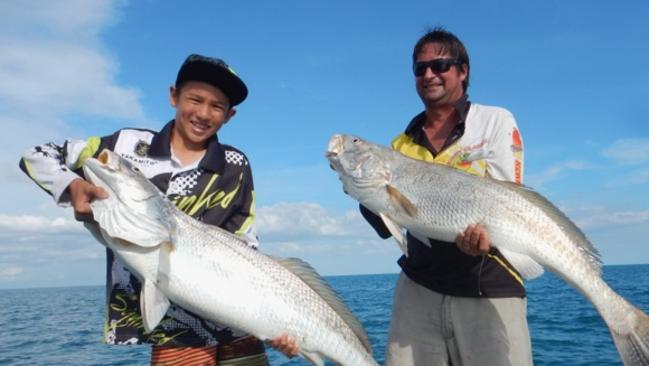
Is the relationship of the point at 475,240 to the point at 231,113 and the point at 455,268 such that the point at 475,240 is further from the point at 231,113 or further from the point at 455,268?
the point at 231,113

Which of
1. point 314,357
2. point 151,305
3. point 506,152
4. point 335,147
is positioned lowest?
point 314,357

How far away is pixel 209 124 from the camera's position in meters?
4.54

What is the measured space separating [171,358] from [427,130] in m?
3.17

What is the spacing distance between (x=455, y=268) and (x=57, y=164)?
342cm

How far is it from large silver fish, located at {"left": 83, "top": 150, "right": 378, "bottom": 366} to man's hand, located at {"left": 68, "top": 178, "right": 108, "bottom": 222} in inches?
2.0

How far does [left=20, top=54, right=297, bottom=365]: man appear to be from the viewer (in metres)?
4.16

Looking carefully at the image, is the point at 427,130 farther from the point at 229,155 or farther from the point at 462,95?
the point at 229,155

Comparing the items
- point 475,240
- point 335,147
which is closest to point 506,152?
point 475,240

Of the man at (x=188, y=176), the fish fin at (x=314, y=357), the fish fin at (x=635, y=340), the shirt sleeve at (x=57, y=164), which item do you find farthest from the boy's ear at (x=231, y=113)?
the fish fin at (x=635, y=340)

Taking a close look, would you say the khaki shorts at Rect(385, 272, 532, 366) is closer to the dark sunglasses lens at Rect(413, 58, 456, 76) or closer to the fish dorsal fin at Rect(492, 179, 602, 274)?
the fish dorsal fin at Rect(492, 179, 602, 274)

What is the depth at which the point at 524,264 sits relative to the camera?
13.7ft

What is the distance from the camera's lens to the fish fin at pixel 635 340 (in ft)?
13.1

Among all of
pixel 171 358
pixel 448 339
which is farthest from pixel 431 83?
pixel 171 358

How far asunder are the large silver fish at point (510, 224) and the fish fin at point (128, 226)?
1894mm
